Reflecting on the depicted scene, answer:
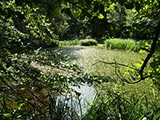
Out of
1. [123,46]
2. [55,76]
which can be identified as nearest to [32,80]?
[55,76]

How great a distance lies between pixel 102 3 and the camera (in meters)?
1.95

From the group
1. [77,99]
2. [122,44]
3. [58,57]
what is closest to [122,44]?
[122,44]

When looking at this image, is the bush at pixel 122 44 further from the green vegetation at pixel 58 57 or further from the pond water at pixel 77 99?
the green vegetation at pixel 58 57

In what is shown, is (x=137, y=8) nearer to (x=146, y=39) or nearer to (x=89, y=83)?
(x=146, y=39)

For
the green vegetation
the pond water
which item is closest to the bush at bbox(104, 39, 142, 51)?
the pond water

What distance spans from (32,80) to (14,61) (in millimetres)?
252

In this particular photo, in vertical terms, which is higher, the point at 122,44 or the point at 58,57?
the point at 58,57

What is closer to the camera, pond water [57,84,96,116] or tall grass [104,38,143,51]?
pond water [57,84,96,116]

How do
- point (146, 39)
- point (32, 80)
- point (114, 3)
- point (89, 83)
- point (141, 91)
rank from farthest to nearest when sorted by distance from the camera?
point (141, 91), point (89, 83), point (32, 80), point (146, 39), point (114, 3)

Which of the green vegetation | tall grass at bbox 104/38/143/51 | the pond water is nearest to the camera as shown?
the green vegetation

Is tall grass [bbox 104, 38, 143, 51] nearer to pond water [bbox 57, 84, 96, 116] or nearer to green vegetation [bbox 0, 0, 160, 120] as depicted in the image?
pond water [bbox 57, 84, 96, 116]

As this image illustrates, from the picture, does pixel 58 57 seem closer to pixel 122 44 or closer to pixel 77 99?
pixel 77 99

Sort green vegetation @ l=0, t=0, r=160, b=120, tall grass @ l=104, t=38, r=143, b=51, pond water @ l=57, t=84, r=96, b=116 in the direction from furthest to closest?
tall grass @ l=104, t=38, r=143, b=51 < pond water @ l=57, t=84, r=96, b=116 < green vegetation @ l=0, t=0, r=160, b=120

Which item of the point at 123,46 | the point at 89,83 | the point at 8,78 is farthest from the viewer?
the point at 123,46
